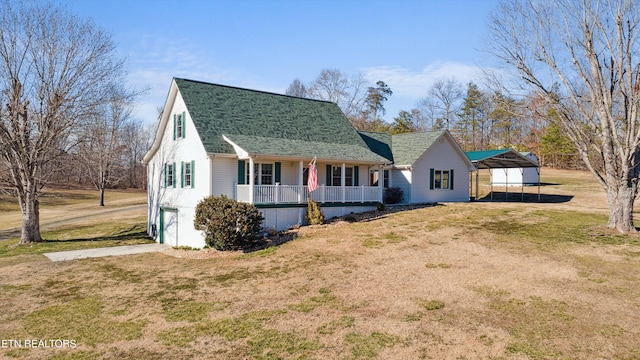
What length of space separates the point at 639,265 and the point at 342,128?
16627 millimetres

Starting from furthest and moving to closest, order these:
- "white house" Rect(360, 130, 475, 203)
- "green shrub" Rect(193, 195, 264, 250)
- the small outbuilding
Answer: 1. the small outbuilding
2. "white house" Rect(360, 130, 475, 203)
3. "green shrub" Rect(193, 195, 264, 250)

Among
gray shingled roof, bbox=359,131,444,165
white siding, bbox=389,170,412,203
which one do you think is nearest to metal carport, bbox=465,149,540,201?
gray shingled roof, bbox=359,131,444,165

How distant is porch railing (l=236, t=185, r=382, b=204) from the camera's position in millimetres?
19094

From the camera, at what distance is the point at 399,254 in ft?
47.9

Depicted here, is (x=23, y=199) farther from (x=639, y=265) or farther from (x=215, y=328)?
(x=639, y=265)

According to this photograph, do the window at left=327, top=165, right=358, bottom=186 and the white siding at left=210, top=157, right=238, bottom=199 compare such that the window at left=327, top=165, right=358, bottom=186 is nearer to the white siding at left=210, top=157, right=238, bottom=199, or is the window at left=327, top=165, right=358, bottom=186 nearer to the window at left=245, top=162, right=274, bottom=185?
the window at left=245, top=162, right=274, bottom=185

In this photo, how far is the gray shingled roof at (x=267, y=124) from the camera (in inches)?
778

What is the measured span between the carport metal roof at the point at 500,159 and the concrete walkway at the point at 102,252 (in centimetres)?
2174

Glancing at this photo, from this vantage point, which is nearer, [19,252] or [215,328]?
[215,328]

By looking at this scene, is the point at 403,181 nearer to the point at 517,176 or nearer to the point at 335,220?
the point at 335,220

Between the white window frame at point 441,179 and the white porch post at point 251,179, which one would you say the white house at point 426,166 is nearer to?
the white window frame at point 441,179

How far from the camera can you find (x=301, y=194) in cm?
2034

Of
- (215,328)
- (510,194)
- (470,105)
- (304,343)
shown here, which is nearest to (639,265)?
(304,343)

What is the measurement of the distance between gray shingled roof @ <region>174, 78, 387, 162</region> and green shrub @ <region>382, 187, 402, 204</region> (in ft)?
12.5
